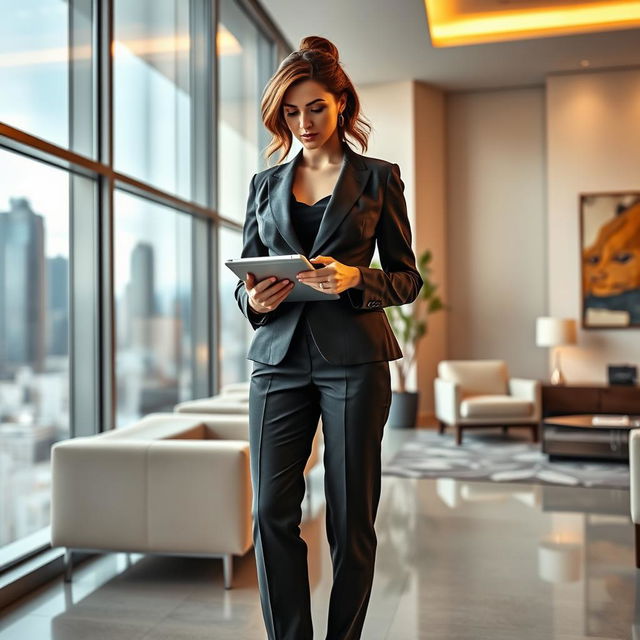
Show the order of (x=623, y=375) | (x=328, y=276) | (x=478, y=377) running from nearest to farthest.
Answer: (x=328, y=276), (x=623, y=375), (x=478, y=377)

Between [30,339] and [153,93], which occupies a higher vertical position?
[153,93]


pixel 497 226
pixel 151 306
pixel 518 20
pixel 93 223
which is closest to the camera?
pixel 93 223

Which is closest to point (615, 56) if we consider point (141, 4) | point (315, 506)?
point (141, 4)

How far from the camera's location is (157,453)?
3082 millimetres

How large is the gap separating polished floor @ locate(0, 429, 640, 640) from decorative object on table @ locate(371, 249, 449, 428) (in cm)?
367

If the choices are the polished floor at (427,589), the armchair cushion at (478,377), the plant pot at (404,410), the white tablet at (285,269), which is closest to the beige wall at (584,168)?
the armchair cushion at (478,377)

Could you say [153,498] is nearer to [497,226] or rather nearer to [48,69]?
[48,69]

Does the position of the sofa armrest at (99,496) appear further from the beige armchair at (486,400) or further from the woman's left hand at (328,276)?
the beige armchair at (486,400)

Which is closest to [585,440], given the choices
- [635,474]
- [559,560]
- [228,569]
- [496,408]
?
[496,408]

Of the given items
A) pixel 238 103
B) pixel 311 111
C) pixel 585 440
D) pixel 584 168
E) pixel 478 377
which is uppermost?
pixel 238 103

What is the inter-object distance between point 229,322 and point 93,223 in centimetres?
249

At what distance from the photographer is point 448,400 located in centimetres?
710

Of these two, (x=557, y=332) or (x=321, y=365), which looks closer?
(x=321, y=365)

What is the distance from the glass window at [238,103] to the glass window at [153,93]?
0.61 meters
